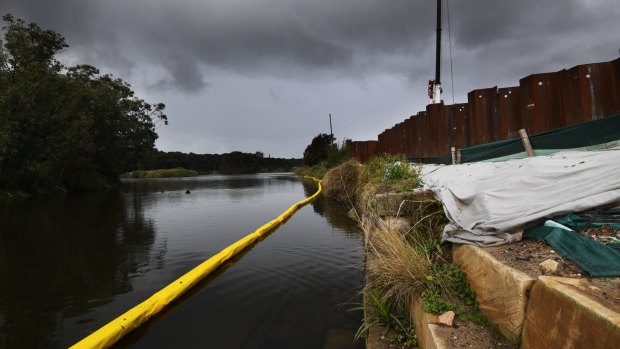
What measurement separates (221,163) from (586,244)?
13110 cm

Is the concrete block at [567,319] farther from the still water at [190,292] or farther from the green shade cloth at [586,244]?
the still water at [190,292]

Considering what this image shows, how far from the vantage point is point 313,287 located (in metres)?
5.46

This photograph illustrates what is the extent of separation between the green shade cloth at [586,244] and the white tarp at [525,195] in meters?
0.09

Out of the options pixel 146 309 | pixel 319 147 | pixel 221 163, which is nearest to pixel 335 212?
pixel 146 309

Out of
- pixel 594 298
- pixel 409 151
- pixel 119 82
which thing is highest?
pixel 119 82

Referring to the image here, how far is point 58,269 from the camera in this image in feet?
21.5

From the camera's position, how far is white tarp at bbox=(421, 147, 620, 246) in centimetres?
297

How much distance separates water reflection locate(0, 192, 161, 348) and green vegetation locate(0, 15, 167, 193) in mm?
12739

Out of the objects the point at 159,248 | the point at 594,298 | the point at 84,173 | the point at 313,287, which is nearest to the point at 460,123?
the point at 313,287

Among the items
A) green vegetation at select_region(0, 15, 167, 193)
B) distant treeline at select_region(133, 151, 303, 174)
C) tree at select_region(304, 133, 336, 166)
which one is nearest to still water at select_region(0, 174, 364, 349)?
green vegetation at select_region(0, 15, 167, 193)

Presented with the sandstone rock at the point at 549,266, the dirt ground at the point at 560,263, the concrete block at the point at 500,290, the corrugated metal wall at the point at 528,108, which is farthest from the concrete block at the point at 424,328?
the corrugated metal wall at the point at 528,108

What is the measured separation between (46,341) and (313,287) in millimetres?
3250

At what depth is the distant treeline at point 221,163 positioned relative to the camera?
118m

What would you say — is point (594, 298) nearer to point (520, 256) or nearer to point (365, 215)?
point (520, 256)
